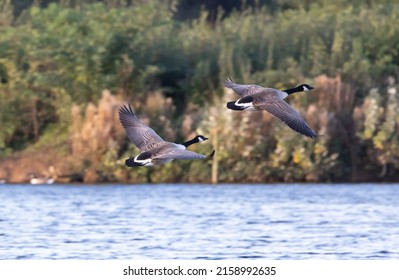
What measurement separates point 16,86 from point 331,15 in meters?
8.06

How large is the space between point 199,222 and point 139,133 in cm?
614

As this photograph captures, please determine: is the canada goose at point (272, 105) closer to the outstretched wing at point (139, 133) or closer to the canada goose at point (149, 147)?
the canada goose at point (149, 147)

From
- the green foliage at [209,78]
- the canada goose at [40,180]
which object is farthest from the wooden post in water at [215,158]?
the canada goose at [40,180]

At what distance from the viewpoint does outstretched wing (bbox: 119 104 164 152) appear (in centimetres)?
1794

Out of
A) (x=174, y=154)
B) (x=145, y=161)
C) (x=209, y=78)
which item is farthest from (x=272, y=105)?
(x=209, y=78)

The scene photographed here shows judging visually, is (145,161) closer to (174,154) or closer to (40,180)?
(174,154)

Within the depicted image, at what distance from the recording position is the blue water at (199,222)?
20.5 m

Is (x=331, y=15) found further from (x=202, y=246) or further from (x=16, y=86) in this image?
(x=202, y=246)

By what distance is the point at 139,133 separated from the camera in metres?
18.3

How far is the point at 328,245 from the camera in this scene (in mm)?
21250

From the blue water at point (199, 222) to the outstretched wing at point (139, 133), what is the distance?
2.21 metres

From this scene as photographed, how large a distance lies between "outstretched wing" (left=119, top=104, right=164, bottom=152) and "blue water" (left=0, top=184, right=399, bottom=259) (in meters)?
2.21

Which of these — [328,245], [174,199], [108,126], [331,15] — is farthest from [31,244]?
[331,15]

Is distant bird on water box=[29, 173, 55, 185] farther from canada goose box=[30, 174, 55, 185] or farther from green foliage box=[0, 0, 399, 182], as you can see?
green foliage box=[0, 0, 399, 182]
